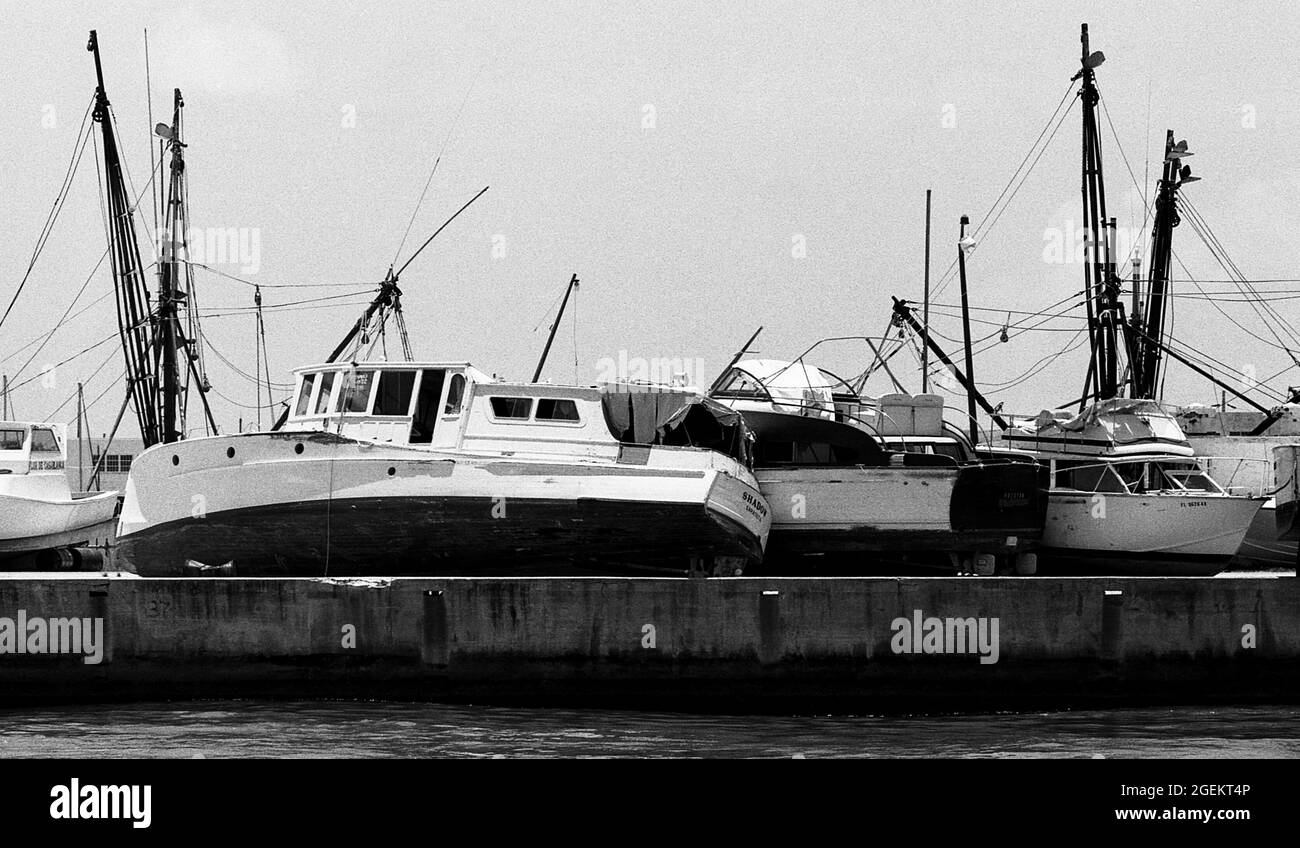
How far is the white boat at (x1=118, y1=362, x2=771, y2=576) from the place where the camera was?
87.9 ft

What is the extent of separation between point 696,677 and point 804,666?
1894 millimetres

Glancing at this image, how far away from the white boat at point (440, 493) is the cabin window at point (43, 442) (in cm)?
1711

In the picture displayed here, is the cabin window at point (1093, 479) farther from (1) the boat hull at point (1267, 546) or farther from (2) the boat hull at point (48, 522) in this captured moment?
(2) the boat hull at point (48, 522)

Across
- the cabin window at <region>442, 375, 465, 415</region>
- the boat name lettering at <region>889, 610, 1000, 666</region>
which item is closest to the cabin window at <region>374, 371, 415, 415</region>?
the cabin window at <region>442, 375, 465, 415</region>

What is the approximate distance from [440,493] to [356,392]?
3333 millimetres

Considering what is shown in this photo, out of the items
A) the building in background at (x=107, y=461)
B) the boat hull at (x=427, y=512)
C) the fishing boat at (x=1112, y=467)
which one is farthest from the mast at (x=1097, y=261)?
the building in background at (x=107, y=461)

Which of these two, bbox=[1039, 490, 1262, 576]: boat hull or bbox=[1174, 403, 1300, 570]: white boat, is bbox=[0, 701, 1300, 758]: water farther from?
bbox=[1174, 403, 1300, 570]: white boat

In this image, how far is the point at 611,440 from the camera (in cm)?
2806

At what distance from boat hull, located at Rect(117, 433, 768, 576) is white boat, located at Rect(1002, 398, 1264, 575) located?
10066 millimetres

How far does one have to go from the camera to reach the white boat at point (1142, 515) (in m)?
32.2

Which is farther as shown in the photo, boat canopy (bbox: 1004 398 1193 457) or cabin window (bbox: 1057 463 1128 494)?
boat canopy (bbox: 1004 398 1193 457)

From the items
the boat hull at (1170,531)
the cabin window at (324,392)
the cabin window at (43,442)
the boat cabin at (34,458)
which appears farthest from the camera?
the cabin window at (43,442)
